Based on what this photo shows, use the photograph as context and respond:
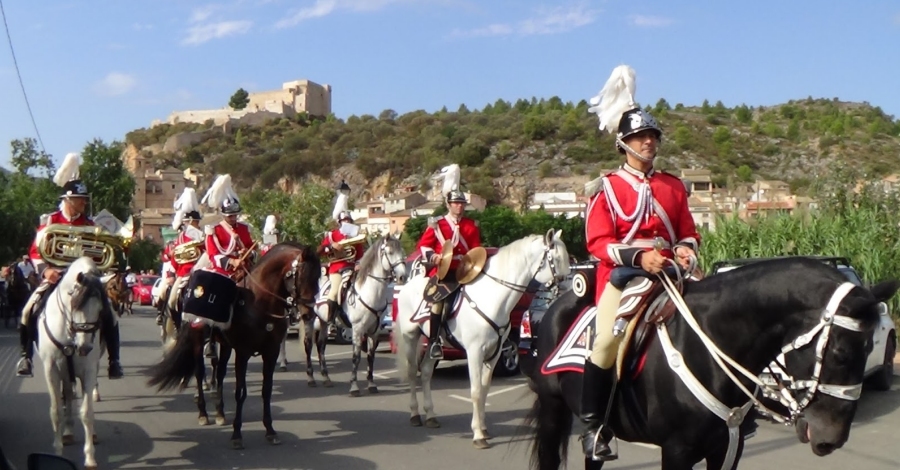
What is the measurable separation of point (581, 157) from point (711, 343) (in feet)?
295

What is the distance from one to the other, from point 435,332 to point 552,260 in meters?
1.62

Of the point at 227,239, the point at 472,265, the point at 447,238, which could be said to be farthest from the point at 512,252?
the point at 227,239

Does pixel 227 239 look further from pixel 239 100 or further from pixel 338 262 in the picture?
pixel 239 100

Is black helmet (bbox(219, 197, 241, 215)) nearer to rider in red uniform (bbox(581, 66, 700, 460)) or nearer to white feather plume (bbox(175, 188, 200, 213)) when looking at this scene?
white feather plume (bbox(175, 188, 200, 213))

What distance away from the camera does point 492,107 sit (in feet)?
525

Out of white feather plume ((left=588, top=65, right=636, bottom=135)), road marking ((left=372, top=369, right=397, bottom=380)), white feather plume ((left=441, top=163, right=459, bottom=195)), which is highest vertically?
white feather plume ((left=588, top=65, right=636, bottom=135))

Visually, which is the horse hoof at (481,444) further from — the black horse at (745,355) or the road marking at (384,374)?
the road marking at (384,374)

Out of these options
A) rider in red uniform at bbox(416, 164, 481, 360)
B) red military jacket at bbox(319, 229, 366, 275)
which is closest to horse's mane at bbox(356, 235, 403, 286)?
red military jacket at bbox(319, 229, 366, 275)

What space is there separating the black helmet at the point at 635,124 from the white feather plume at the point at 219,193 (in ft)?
24.8

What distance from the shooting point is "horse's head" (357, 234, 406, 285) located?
43.1 feet

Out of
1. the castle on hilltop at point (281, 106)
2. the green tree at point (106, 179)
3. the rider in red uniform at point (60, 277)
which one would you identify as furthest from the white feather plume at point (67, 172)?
the castle on hilltop at point (281, 106)

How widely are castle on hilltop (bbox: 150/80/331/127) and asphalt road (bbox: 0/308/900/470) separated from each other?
465 feet

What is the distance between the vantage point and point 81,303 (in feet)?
26.8

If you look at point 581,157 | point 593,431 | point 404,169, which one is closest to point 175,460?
point 593,431
